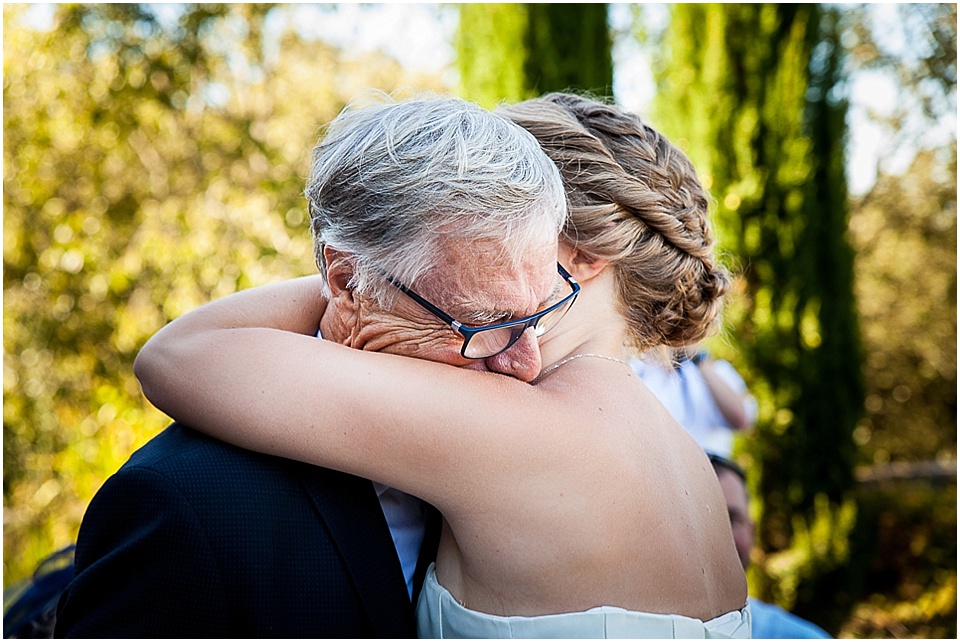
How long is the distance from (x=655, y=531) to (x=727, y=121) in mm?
5849

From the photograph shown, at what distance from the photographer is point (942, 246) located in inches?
440

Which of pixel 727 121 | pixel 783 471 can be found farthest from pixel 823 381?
pixel 727 121

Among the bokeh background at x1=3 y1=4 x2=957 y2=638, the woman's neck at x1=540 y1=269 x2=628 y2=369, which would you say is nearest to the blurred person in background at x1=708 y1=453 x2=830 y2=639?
the bokeh background at x1=3 y1=4 x2=957 y2=638

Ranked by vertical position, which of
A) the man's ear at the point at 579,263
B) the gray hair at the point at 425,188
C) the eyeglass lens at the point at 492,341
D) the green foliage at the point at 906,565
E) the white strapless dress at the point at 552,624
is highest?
the gray hair at the point at 425,188

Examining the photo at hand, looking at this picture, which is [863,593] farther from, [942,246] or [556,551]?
[556,551]

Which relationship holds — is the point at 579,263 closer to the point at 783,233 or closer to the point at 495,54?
the point at 495,54

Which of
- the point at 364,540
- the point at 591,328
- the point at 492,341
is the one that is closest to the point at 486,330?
the point at 492,341

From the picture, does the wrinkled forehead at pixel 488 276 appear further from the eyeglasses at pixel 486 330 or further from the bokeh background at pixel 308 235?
the bokeh background at pixel 308 235

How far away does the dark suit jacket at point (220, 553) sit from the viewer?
141 centimetres

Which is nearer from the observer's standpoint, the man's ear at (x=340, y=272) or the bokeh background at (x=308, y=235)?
the man's ear at (x=340, y=272)

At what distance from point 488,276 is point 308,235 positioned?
5282mm

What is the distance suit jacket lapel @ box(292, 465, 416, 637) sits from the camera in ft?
5.03

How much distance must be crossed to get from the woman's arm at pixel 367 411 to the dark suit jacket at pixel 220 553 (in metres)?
0.09

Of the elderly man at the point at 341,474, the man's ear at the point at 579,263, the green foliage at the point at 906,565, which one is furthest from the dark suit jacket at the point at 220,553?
the green foliage at the point at 906,565
